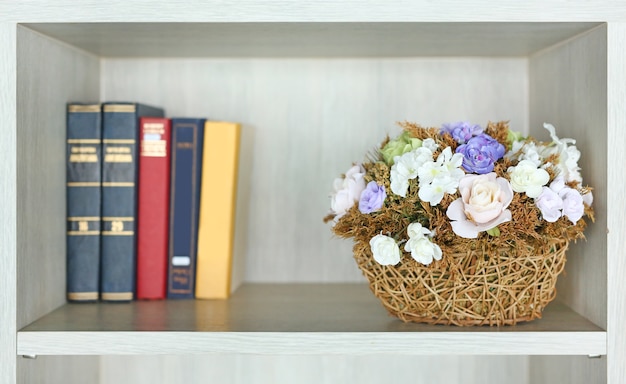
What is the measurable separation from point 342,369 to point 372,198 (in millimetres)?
487

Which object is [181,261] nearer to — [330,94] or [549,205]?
[330,94]

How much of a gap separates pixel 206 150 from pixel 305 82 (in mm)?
254

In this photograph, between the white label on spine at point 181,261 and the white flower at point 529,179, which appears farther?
the white label on spine at point 181,261

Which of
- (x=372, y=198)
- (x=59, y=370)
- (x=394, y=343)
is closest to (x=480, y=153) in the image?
(x=372, y=198)

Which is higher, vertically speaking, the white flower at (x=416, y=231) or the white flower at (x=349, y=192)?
the white flower at (x=349, y=192)

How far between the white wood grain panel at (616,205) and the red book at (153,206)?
616mm

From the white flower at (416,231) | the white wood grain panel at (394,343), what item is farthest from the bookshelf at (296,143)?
the white flower at (416,231)

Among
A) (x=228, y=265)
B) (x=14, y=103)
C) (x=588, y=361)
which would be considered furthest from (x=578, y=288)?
(x=14, y=103)

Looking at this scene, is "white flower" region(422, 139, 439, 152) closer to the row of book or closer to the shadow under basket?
the shadow under basket

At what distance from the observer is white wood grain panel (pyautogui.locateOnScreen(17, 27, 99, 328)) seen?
0.96 meters

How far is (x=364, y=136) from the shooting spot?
130cm

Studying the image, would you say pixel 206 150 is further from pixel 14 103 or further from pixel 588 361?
pixel 588 361
